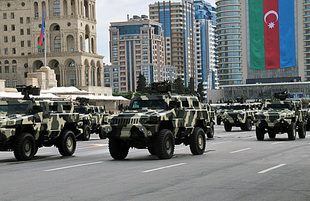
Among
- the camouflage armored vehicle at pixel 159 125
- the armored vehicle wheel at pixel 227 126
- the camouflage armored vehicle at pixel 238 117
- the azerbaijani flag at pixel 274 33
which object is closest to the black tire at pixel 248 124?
the camouflage armored vehicle at pixel 238 117

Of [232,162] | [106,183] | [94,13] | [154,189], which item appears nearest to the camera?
[154,189]

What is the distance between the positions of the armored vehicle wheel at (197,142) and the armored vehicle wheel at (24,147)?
514cm

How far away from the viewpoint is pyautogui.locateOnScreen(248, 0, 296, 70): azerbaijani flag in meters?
→ 156

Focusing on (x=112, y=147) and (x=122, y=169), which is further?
(x=112, y=147)

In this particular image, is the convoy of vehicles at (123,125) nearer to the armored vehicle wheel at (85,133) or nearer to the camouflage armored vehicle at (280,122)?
the camouflage armored vehicle at (280,122)

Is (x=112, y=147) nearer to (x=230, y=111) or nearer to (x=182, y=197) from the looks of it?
(x=182, y=197)

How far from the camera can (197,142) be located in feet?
66.0

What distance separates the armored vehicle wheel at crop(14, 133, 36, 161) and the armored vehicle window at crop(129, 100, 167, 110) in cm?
340

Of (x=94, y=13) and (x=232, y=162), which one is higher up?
(x=94, y=13)

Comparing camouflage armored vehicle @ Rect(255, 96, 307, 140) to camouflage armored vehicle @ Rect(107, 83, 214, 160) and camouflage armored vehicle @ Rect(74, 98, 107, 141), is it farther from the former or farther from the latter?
camouflage armored vehicle @ Rect(74, 98, 107, 141)

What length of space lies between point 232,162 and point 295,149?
5.83 m

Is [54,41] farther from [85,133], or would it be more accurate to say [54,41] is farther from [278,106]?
[278,106]

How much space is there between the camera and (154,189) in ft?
37.9

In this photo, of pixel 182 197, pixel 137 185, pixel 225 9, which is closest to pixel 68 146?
pixel 137 185
